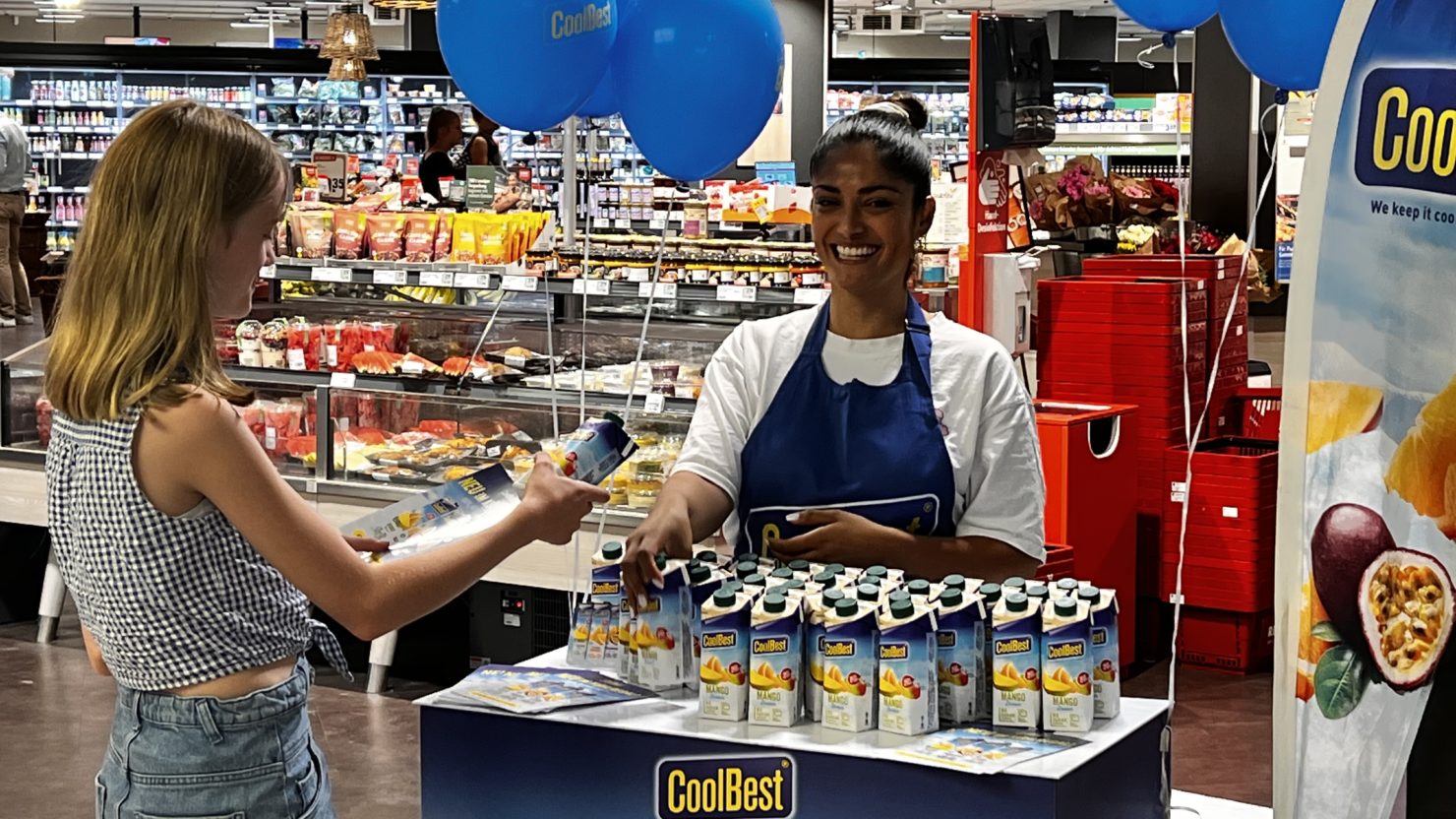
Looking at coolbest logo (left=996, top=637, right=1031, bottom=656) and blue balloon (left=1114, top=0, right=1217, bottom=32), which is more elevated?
blue balloon (left=1114, top=0, right=1217, bottom=32)

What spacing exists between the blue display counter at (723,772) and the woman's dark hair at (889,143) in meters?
0.91

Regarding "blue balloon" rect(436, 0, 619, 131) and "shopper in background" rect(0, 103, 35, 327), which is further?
"shopper in background" rect(0, 103, 35, 327)

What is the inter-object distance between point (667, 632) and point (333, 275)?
4405mm

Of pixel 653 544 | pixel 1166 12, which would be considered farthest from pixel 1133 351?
pixel 653 544

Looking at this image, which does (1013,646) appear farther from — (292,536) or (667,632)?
(292,536)

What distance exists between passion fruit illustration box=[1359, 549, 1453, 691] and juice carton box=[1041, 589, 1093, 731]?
0.35m

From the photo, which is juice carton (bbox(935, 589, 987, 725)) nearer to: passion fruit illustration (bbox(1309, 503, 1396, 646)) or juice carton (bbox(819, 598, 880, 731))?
juice carton (bbox(819, 598, 880, 731))

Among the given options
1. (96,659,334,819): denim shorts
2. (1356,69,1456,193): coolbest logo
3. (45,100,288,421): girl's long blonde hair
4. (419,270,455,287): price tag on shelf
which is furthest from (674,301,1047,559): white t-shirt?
(419,270,455,287): price tag on shelf

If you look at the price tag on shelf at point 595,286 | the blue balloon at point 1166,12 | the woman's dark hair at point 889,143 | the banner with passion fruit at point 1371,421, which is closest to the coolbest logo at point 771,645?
the banner with passion fruit at point 1371,421

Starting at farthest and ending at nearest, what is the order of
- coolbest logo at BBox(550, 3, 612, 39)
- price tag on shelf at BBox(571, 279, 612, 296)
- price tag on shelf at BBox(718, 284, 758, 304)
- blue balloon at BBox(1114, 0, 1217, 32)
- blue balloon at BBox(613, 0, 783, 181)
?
price tag on shelf at BBox(571, 279, 612, 296)
price tag on shelf at BBox(718, 284, 758, 304)
blue balloon at BBox(1114, 0, 1217, 32)
blue balloon at BBox(613, 0, 783, 181)
coolbest logo at BBox(550, 3, 612, 39)

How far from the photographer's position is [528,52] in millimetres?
3457

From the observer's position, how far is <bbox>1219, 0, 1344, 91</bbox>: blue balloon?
4066 millimetres

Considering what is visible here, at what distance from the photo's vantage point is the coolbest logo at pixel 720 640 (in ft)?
7.29

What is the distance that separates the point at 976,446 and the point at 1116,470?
3.09m
